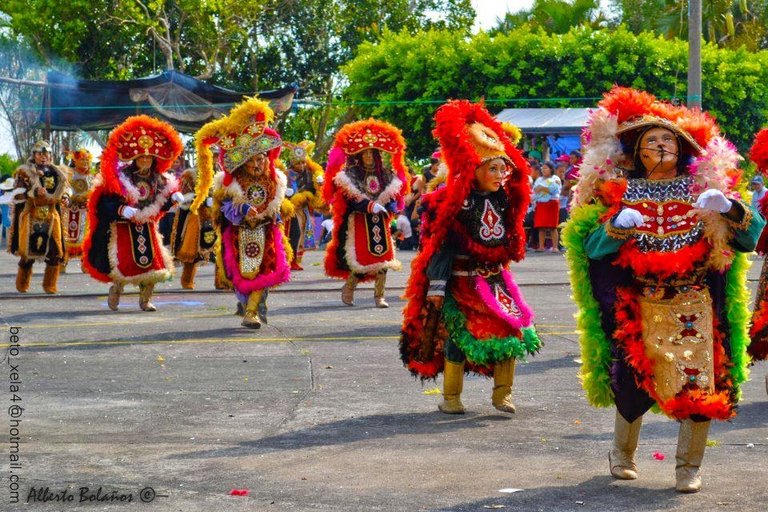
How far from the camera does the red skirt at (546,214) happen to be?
26.1m

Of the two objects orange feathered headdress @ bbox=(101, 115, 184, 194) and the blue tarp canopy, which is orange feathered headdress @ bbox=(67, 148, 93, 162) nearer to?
the blue tarp canopy

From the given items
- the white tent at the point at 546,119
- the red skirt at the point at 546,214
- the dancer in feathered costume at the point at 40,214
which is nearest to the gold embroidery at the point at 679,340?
the dancer in feathered costume at the point at 40,214

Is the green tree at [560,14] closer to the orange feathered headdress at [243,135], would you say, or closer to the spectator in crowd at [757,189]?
the spectator in crowd at [757,189]

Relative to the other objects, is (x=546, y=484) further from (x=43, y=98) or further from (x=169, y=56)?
(x=169, y=56)

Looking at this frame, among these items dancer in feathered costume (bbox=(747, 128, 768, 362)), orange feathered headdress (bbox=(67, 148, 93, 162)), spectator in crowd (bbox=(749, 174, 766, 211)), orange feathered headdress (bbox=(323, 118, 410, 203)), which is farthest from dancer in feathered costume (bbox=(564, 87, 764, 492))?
spectator in crowd (bbox=(749, 174, 766, 211))

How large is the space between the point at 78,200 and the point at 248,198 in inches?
344

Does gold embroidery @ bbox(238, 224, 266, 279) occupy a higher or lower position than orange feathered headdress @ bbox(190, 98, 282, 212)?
lower

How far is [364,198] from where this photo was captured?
50.4 ft

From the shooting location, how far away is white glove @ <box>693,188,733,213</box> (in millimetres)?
6793

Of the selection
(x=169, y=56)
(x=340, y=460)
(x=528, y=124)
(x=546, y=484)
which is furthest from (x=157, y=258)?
(x=169, y=56)

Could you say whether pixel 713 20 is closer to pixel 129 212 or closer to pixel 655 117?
pixel 129 212

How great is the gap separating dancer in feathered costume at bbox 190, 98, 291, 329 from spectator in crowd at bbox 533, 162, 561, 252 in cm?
1278

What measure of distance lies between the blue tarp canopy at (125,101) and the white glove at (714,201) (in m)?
20.4
